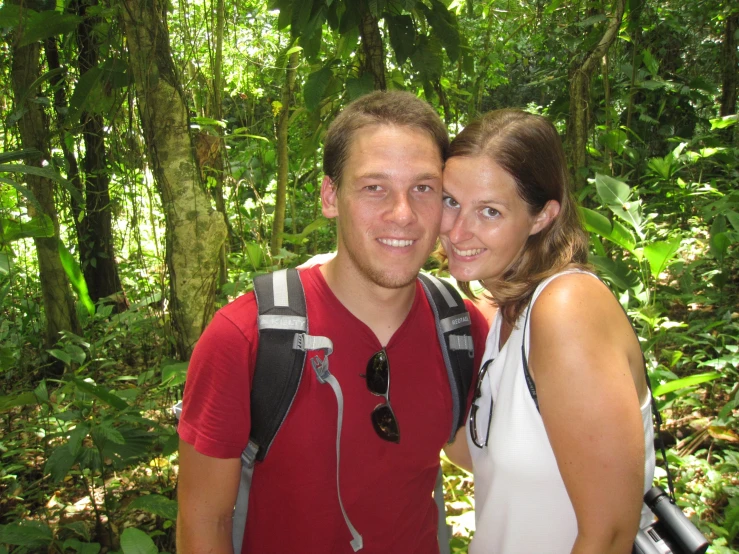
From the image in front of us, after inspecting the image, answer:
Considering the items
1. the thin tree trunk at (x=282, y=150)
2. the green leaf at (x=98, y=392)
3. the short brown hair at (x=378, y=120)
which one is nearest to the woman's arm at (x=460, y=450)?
the short brown hair at (x=378, y=120)

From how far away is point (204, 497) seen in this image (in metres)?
1.52

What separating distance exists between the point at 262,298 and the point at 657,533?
1.21m

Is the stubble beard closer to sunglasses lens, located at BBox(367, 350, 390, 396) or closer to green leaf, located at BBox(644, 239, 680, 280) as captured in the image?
sunglasses lens, located at BBox(367, 350, 390, 396)

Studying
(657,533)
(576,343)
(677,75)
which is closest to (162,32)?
(576,343)

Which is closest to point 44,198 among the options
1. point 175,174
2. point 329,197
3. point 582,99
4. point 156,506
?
point 175,174

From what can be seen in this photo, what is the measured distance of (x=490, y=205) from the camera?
1.66m

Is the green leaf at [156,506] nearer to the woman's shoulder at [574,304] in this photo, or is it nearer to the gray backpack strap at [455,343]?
the gray backpack strap at [455,343]

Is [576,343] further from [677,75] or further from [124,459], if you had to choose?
[677,75]

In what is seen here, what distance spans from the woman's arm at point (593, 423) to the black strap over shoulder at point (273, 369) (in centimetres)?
63

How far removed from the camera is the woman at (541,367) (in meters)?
1.29

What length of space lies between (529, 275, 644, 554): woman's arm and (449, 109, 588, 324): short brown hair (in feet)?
0.88

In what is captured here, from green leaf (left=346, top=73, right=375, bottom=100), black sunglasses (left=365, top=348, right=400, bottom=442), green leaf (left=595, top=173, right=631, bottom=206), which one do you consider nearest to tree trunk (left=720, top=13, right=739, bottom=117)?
green leaf (left=595, top=173, right=631, bottom=206)

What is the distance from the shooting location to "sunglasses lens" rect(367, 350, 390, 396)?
163 cm

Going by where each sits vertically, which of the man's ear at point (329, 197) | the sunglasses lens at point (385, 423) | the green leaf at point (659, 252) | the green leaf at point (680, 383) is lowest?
the green leaf at point (680, 383)
